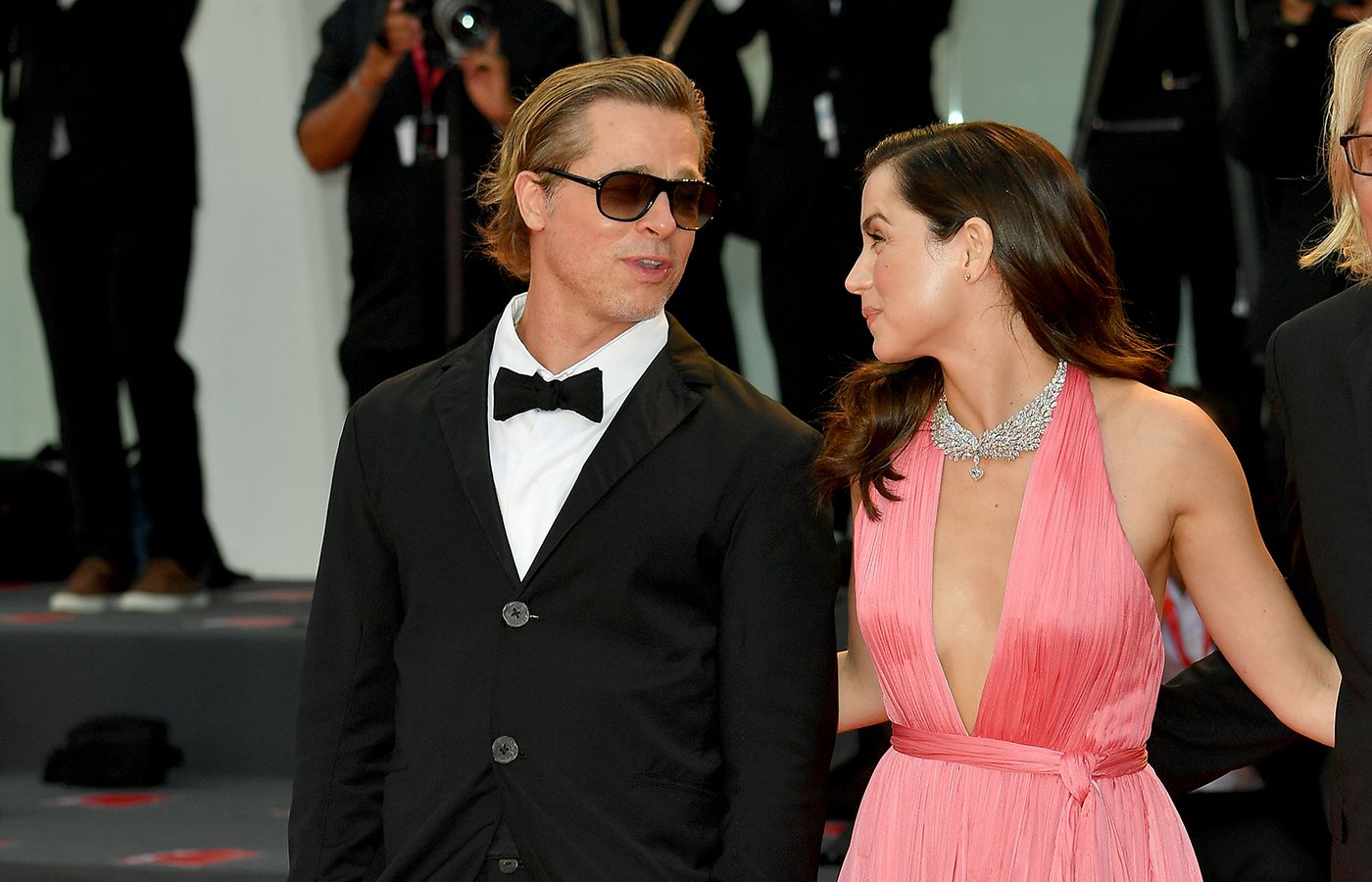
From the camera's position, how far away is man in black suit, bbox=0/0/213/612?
4.84 meters

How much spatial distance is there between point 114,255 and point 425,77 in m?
1.18

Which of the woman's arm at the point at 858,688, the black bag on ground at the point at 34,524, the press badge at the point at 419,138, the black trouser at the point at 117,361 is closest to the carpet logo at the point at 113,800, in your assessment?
the black trouser at the point at 117,361

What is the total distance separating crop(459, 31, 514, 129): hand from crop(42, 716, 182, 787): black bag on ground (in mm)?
1830

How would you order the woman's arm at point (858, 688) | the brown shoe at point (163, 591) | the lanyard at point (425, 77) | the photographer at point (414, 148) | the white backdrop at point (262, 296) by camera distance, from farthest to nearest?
1. the white backdrop at point (262, 296)
2. the brown shoe at point (163, 591)
3. the lanyard at point (425, 77)
4. the photographer at point (414, 148)
5. the woman's arm at point (858, 688)

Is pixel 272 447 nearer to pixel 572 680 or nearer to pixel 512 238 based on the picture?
pixel 512 238

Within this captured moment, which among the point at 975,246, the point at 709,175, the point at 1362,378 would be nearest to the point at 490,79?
the point at 709,175

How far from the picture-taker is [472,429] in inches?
98.1

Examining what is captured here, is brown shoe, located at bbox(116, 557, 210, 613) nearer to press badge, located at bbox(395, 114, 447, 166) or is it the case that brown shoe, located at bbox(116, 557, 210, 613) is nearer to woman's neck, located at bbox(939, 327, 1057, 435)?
press badge, located at bbox(395, 114, 447, 166)

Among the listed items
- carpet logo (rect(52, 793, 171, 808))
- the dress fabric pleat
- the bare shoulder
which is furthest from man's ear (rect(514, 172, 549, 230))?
carpet logo (rect(52, 793, 171, 808))

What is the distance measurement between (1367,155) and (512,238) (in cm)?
144

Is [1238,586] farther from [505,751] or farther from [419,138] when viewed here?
[419,138]

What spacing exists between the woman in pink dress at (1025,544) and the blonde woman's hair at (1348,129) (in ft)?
1.10

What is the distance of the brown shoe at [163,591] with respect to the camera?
15.7 ft

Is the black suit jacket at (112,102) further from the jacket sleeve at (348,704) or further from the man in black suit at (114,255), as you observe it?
the jacket sleeve at (348,704)
